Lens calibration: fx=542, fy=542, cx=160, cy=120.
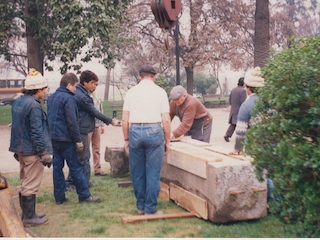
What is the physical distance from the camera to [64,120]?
7238mm

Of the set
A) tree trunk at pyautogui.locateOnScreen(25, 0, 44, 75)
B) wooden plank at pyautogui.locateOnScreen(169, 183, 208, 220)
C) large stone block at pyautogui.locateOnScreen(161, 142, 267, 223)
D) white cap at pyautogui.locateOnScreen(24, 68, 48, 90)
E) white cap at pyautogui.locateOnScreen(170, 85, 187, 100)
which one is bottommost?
wooden plank at pyautogui.locateOnScreen(169, 183, 208, 220)

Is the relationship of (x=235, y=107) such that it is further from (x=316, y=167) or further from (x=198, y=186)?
(x=316, y=167)

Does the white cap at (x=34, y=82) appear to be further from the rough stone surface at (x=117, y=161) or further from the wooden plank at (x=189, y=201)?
the rough stone surface at (x=117, y=161)

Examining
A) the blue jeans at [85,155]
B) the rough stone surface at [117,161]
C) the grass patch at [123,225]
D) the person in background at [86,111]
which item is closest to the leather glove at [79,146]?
the blue jeans at [85,155]

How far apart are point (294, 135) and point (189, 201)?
114 inches

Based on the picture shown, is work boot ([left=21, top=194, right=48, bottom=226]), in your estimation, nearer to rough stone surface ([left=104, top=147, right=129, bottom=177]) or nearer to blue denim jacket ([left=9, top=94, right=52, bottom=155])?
blue denim jacket ([left=9, top=94, right=52, bottom=155])

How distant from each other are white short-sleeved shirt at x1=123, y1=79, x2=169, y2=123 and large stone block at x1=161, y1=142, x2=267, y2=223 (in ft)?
2.16

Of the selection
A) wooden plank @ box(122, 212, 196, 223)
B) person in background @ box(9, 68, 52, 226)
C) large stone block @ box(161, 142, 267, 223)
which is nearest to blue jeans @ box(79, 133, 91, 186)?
person in background @ box(9, 68, 52, 226)

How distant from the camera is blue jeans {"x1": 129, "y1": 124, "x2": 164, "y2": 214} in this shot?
6.27m

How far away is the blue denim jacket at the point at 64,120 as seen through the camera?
7.15m

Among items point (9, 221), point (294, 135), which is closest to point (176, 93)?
point (9, 221)

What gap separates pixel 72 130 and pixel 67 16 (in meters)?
11.0

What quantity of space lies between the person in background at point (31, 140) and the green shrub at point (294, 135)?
286 centimetres

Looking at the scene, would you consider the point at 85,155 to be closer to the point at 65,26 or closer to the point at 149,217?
the point at 149,217
